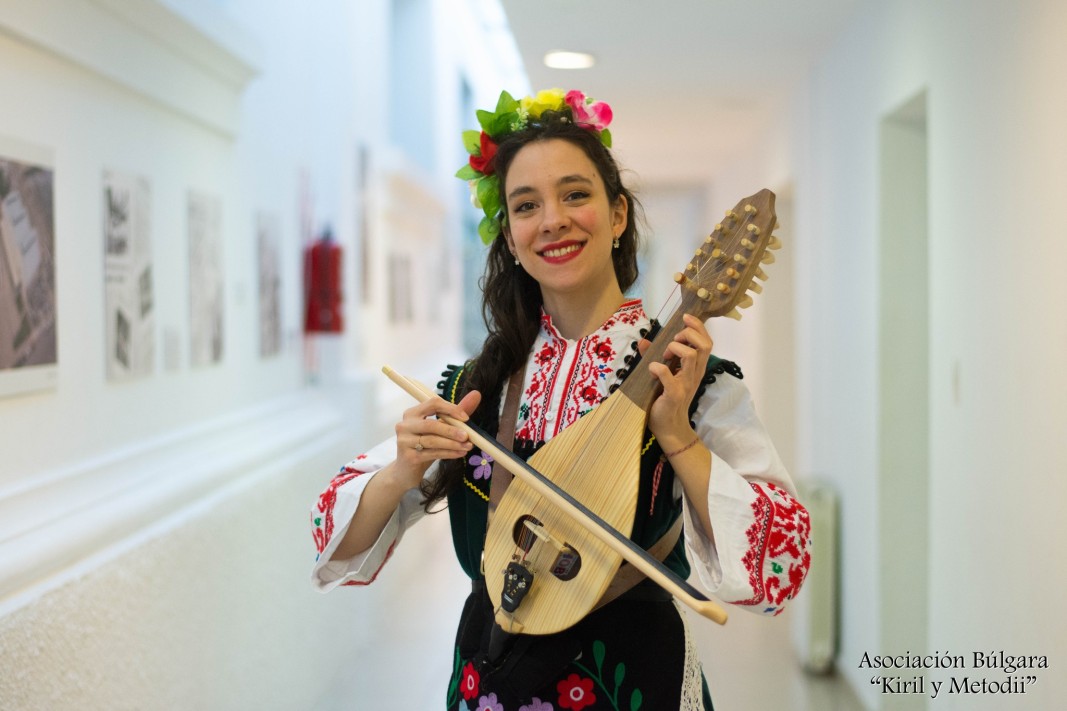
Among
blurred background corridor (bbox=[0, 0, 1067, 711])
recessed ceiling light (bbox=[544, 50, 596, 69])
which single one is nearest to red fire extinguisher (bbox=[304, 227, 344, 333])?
blurred background corridor (bbox=[0, 0, 1067, 711])

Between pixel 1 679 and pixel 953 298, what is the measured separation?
2.49 meters

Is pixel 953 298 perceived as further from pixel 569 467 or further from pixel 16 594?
pixel 16 594

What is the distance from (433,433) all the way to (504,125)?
0.58 metres

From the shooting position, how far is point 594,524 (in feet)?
4.77

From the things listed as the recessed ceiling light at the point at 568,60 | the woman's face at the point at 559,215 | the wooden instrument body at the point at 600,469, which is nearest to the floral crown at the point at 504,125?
the woman's face at the point at 559,215

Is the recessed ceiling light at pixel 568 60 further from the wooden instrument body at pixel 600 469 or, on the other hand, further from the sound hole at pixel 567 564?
the sound hole at pixel 567 564

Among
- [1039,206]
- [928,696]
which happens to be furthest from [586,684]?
[928,696]

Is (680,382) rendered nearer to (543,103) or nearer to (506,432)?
(506,432)

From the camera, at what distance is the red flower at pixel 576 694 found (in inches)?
65.4

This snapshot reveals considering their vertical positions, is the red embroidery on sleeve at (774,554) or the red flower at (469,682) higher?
the red embroidery on sleeve at (774,554)

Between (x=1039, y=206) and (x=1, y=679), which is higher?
(x=1039, y=206)

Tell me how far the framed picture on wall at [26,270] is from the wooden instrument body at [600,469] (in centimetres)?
156

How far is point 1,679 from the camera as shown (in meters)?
2.22

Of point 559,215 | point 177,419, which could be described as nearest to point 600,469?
point 559,215
